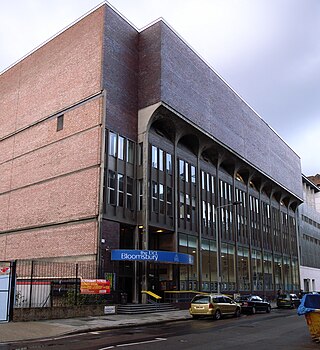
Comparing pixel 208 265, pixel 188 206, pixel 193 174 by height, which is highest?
pixel 193 174

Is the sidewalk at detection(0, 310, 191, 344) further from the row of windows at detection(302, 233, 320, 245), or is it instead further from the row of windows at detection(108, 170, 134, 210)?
the row of windows at detection(302, 233, 320, 245)

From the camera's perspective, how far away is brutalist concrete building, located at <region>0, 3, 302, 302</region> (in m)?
Result: 33.1

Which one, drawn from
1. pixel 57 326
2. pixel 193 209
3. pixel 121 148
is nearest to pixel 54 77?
pixel 121 148

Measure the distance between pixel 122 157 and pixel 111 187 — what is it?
305 centimetres

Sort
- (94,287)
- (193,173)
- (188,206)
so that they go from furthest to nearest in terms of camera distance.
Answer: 1. (193,173)
2. (188,206)
3. (94,287)


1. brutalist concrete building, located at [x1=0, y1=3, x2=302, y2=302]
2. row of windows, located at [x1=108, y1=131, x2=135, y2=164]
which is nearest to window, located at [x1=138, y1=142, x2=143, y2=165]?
brutalist concrete building, located at [x1=0, y1=3, x2=302, y2=302]

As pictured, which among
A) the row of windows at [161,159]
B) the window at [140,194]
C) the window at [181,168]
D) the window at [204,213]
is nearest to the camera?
the window at [140,194]

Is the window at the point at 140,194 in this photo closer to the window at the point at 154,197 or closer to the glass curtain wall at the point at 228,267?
the window at the point at 154,197

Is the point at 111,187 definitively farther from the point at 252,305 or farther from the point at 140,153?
the point at 252,305

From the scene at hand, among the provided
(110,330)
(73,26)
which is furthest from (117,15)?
(110,330)

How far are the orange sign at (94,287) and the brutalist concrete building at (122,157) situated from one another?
2357mm

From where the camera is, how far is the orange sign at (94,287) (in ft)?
86.1

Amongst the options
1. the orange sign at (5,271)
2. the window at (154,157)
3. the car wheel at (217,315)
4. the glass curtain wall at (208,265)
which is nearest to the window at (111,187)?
the window at (154,157)

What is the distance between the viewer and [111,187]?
33062mm
